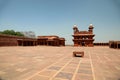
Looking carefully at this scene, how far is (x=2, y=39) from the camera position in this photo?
70.7 feet

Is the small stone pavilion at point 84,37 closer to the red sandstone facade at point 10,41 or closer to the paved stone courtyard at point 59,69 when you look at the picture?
the red sandstone facade at point 10,41

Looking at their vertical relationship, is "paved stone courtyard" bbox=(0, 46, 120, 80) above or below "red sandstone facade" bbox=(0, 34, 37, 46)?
below

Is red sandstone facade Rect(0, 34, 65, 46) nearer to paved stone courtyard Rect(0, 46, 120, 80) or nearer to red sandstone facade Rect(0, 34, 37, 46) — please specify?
red sandstone facade Rect(0, 34, 37, 46)

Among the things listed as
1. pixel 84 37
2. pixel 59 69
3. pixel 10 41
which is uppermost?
pixel 84 37

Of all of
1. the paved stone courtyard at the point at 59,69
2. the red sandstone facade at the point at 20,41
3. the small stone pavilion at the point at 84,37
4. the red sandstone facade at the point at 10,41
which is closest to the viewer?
the paved stone courtyard at the point at 59,69

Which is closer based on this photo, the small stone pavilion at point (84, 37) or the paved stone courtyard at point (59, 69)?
the paved stone courtyard at point (59, 69)

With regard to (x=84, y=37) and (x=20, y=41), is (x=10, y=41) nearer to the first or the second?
(x=20, y=41)

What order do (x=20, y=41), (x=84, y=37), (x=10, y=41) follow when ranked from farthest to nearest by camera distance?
(x=84, y=37) → (x=20, y=41) → (x=10, y=41)

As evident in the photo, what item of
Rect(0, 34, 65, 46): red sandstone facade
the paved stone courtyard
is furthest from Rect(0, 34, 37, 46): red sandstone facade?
the paved stone courtyard

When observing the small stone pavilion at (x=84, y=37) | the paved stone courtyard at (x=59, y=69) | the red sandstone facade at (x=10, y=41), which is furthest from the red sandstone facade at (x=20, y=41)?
the paved stone courtyard at (x=59, y=69)

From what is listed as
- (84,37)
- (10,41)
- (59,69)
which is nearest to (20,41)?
(10,41)

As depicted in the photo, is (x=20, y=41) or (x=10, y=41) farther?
(x=20, y=41)

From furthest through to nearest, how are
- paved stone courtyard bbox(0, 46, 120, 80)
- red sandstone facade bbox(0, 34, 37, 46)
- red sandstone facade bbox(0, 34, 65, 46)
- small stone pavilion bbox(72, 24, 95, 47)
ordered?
small stone pavilion bbox(72, 24, 95, 47) → red sandstone facade bbox(0, 34, 65, 46) → red sandstone facade bbox(0, 34, 37, 46) → paved stone courtyard bbox(0, 46, 120, 80)

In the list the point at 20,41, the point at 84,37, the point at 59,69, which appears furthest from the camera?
the point at 84,37
